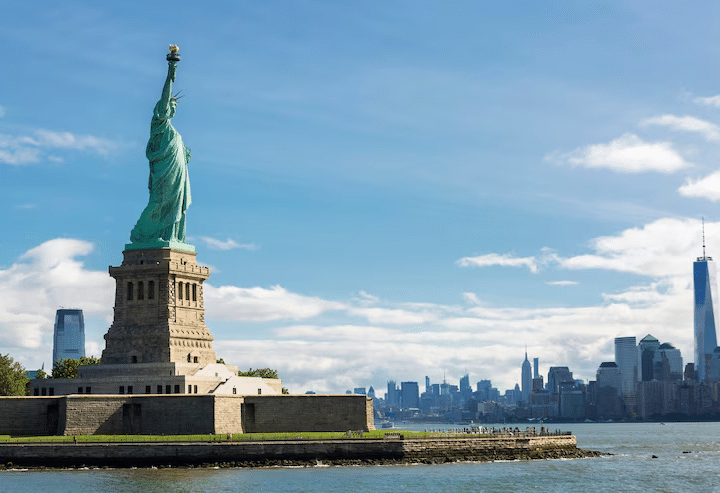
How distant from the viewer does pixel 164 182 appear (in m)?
105

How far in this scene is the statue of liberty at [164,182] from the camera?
105 m

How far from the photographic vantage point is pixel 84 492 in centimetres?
7138

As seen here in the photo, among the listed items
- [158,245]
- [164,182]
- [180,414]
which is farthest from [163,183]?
[180,414]

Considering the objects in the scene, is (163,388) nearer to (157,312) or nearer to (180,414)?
(180,414)

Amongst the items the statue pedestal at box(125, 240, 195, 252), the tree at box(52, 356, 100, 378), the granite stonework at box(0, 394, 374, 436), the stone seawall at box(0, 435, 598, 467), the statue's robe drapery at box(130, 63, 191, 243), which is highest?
the statue's robe drapery at box(130, 63, 191, 243)

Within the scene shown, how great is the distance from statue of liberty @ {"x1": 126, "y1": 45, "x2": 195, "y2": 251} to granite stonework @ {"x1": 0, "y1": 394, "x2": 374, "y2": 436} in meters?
17.3

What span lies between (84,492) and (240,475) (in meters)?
12.5

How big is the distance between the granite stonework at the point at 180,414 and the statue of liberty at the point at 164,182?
17.3m

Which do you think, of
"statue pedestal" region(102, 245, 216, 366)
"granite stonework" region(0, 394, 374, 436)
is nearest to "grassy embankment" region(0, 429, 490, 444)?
"granite stonework" region(0, 394, 374, 436)

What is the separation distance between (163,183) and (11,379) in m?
34.6

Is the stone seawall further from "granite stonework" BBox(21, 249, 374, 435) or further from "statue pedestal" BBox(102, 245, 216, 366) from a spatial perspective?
"statue pedestal" BBox(102, 245, 216, 366)

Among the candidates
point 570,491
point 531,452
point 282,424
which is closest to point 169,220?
point 282,424

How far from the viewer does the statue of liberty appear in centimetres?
10469

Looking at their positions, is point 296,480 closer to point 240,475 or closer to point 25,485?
point 240,475
